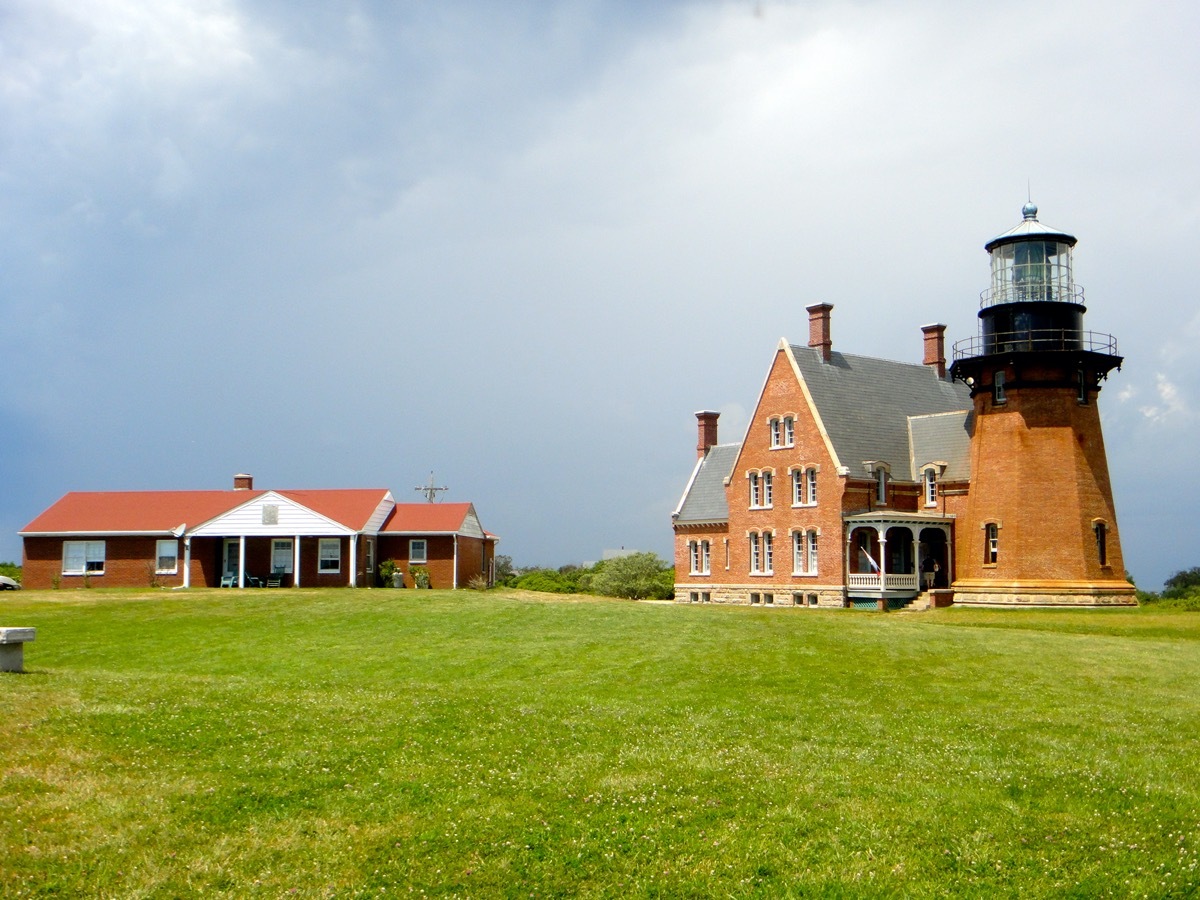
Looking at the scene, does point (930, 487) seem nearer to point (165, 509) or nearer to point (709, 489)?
point (709, 489)

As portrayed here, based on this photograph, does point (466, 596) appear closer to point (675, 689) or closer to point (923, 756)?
point (675, 689)

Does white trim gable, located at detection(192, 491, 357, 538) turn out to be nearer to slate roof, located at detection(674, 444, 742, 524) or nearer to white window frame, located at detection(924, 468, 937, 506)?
slate roof, located at detection(674, 444, 742, 524)

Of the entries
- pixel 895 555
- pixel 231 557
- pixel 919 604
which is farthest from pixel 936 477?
pixel 231 557

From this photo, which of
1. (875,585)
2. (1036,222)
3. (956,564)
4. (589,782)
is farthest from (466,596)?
(589,782)

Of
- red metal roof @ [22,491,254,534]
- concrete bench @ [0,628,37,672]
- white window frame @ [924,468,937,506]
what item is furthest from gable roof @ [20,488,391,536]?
concrete bench @ [0,628,37,672]

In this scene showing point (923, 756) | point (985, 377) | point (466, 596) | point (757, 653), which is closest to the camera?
point (923, 756)

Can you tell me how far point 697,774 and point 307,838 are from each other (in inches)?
178

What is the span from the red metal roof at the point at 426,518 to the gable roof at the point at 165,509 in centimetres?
132

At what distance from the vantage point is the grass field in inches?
400

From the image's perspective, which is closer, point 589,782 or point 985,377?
point 589,782

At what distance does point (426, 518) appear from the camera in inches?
2275

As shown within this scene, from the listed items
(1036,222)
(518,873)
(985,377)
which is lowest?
(518,873)

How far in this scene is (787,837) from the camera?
10.9m

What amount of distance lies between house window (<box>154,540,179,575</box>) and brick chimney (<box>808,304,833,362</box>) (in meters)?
33.9
